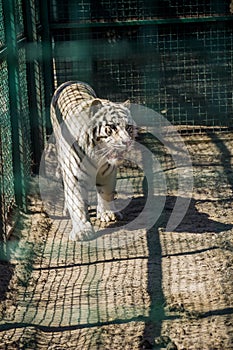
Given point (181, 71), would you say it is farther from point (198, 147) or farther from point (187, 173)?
point (187, 173)

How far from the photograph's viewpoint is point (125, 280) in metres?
4.52

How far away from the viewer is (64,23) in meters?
7.57

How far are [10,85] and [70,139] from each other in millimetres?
613

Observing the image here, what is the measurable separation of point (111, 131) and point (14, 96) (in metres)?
0.86

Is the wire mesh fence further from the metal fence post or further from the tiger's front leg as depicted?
the tiger's front leg

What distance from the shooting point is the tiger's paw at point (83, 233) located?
5.15m

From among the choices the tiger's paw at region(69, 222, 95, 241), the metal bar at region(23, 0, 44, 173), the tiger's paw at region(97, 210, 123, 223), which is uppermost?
the metal bar at region(23, 0, 44, 173)

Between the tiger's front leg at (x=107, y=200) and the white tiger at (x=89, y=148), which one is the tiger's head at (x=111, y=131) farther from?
the tiger's front leg at (x=107, y=200)

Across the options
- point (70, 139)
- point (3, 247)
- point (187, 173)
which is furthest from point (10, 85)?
point (187, 173)

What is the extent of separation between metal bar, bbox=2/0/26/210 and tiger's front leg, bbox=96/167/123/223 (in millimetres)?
568

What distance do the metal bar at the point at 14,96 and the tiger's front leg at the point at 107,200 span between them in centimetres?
57

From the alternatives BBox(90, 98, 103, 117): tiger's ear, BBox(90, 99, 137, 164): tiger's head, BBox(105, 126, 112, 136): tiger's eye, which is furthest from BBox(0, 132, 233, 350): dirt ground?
BBox(90, 98, 103, 117): tiger's ear

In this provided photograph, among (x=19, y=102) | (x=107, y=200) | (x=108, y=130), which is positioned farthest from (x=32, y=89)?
(x=108, y=130)

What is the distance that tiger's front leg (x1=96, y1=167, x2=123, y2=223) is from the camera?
5500 mm
